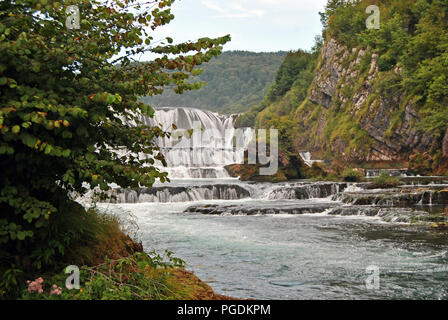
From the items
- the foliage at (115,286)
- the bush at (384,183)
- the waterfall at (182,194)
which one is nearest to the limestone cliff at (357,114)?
the bush at (384,183)

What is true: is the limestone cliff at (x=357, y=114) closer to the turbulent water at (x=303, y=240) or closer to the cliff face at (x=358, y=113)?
the cliff face at (x=358, y=113)

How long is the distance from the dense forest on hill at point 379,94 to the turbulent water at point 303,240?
49.7 ft

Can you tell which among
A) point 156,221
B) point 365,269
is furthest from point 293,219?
point 365,269

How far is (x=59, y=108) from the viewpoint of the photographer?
440cm

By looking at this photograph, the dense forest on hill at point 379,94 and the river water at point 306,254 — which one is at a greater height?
the dense forest on hill at point 379,94

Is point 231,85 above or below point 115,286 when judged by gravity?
above

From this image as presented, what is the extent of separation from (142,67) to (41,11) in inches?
56.0

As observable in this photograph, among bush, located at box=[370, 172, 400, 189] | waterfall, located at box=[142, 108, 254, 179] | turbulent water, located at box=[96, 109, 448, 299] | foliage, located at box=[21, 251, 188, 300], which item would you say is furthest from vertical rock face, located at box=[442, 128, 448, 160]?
foliage, located at box=[21, 251, 188, 300]

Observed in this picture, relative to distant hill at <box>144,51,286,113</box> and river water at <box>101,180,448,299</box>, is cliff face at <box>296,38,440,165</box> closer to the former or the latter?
river water at <box>101,180,448,299</box>

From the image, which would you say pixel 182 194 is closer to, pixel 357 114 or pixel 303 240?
pixel 303 240

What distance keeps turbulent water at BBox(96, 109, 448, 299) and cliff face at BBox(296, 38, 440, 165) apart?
17.7 meters

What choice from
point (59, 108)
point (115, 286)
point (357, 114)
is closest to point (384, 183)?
point (115, 286)

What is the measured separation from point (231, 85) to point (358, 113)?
99059 millimetres

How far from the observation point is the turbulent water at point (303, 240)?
9.01m
